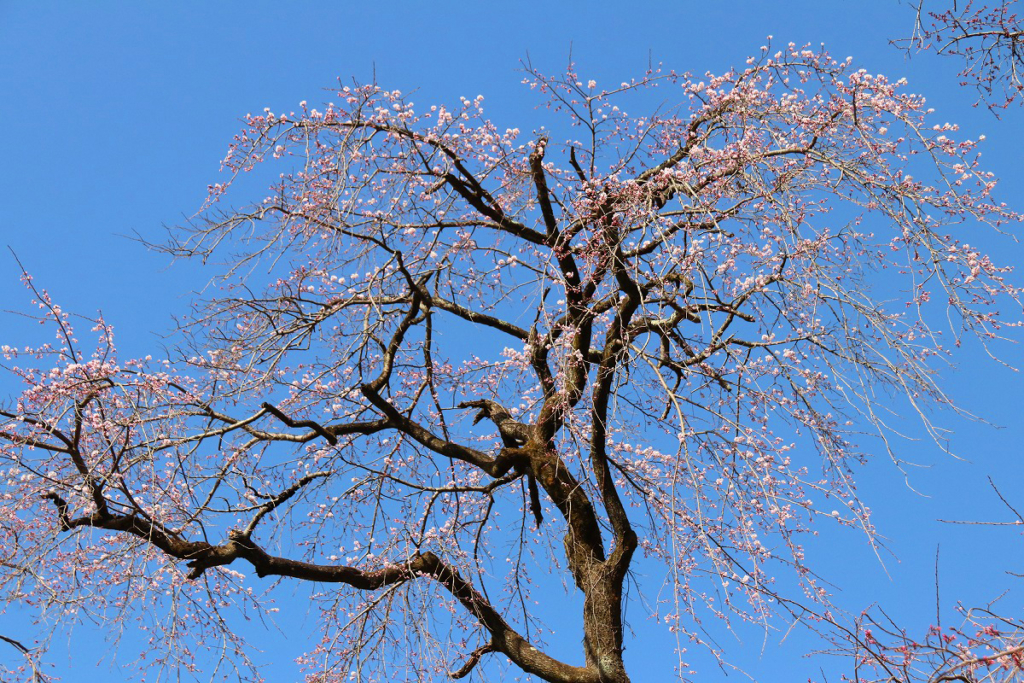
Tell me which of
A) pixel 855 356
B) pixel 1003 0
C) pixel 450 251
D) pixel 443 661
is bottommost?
pixel 443 661

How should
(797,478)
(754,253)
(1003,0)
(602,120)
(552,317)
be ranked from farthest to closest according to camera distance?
(602,120)
(552,317)
(754,253)
(797,478)
(1003,0)

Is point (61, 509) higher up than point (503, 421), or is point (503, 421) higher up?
point (503, 421)

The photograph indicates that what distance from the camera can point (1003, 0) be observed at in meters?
4.22

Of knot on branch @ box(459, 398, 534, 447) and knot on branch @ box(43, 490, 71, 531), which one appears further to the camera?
knot on branch @ box(459, 398, 534, 447)

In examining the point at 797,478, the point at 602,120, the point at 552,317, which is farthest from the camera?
the point at 602,120

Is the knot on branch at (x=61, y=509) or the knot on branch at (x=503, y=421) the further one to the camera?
the knot on branch at (x=503, y=421)

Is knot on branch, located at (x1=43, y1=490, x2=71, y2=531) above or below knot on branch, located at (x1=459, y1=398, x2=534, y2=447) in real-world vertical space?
below

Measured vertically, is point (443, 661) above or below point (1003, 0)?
below

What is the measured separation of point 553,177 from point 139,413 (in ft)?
11.0

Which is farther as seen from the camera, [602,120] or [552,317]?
[602,120]

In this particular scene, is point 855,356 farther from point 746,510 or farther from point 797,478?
point 746,510

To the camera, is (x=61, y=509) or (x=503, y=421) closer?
(x=61, y=509)

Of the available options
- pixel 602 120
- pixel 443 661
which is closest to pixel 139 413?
pixel 443 661

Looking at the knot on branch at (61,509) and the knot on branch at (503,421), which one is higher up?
the knot on branch at (503,421)
